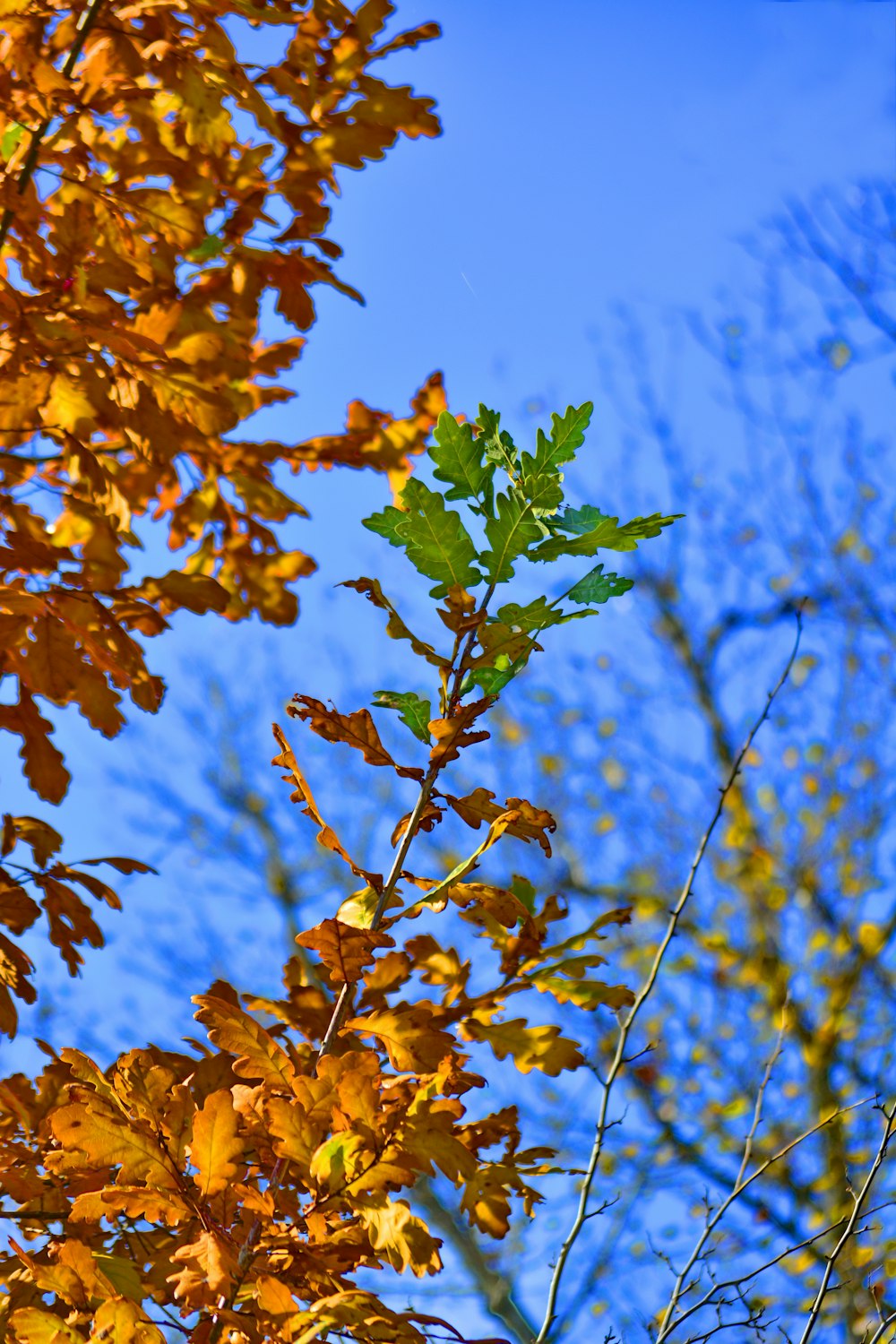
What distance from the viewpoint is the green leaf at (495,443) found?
123cm

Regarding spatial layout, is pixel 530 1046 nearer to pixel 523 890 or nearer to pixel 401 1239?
pixel 523 890

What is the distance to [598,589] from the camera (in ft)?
3.79

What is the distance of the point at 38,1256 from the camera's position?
4.26 ft

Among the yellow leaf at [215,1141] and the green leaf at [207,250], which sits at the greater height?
the green leaf at [207,250]

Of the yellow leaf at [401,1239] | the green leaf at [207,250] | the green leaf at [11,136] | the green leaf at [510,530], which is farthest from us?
the green leaf at [207,250]

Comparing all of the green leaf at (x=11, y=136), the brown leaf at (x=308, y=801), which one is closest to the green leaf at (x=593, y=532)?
the brown leaf at (x=308, y=801)

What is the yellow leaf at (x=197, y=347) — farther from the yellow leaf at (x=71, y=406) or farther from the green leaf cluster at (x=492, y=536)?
the green leaf cluster at (x=492, y=536)

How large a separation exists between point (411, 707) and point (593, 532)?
26cm

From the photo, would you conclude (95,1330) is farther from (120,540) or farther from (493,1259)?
(493,1259)

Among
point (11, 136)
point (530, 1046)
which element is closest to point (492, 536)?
point (530, 1046)

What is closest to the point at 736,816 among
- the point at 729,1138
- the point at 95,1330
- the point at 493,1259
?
the point at 729,1138

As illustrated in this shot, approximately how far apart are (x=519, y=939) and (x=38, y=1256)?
67cm

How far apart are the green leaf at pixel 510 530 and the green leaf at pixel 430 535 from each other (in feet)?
0.08

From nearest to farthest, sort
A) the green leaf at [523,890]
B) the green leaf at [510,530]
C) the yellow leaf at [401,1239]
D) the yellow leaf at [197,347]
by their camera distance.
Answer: the yellow leaf at [401,1239]
the green leaf at [510,530]
the green leaf at [523,890]
the yellow leaf at [197,347]
